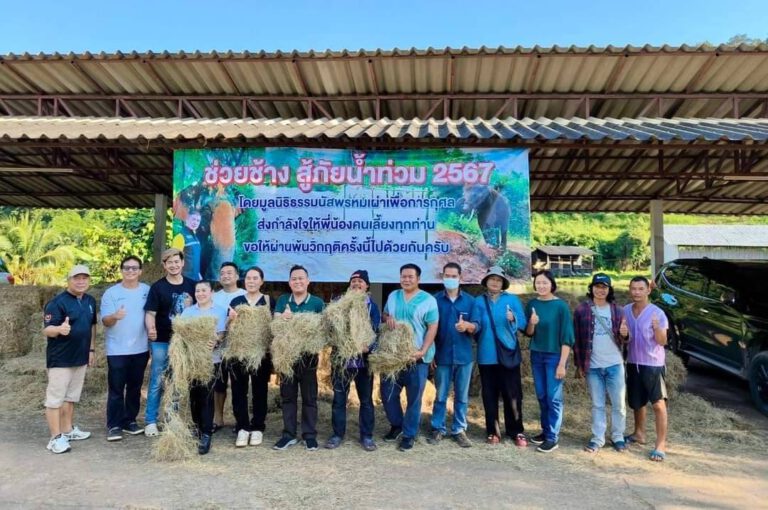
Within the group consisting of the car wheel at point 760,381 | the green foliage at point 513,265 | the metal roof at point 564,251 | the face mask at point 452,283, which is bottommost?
the car wheel at point 760,381

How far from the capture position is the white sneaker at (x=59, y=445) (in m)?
4.09

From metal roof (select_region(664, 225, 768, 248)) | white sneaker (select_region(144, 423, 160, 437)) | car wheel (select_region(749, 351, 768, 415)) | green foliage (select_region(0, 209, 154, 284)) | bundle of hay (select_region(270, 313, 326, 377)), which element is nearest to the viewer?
bundle of hay (select_region(270, 313, 326, 377))

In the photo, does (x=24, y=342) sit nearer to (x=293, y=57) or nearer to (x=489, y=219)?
(x=293, y=57)

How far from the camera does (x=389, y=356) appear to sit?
414 centimetres

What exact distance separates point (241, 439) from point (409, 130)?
373 centimetres

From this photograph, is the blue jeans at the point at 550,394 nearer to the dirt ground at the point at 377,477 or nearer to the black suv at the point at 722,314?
the dirt ground at the point at 377,477

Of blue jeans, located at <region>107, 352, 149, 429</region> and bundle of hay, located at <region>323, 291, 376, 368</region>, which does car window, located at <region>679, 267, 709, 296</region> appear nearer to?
bundle of hay, located at <region>323, 291, 376, 368</region>

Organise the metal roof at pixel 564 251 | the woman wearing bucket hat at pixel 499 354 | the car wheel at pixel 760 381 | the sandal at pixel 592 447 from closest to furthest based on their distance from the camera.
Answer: the sandal at pixel 592 447 → the woman wearing bucket hat at pixel 499 354 → the car wheel at pixel 760 381 → the metal roof at pixel 564 251

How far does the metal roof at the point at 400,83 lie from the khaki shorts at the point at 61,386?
4.40 metres

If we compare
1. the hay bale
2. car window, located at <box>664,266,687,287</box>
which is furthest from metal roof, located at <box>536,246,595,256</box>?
the hay bale

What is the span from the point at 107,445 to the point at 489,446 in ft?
11.2

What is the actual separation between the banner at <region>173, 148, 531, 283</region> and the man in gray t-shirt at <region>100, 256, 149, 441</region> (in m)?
1.34

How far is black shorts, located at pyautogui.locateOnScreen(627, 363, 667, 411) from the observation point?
13.6 feet

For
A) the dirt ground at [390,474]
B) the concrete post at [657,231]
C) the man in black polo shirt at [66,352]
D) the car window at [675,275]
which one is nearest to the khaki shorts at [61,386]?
the man in black polo shirt at [66,352]
